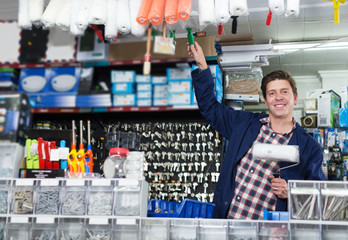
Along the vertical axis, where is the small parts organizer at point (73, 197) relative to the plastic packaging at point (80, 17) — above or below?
below

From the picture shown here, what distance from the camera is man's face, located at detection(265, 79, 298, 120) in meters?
2.60

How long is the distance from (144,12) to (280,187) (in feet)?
4.69

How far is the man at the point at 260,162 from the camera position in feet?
Result: 8.00

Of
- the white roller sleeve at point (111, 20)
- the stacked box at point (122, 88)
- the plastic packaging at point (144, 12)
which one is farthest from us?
the stacked box at point (122, 88)

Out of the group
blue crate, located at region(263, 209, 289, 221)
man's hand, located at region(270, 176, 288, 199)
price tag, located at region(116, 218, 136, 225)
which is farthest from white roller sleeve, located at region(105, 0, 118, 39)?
blue crate, located at region(263, 209, 289, 221)

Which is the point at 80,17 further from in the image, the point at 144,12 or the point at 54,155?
the point at 54,155

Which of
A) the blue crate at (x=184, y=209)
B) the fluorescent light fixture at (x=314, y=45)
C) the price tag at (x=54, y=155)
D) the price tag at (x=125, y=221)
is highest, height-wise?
the fluorescent light fixture at (x=314, y=45)

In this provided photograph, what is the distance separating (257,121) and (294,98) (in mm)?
283

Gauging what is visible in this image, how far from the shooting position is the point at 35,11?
9.90ft

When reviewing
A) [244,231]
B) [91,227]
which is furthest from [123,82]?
[244,231]

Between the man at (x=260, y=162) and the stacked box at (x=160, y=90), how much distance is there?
48.8 inches

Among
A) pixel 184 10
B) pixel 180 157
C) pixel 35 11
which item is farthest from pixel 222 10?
pixel 180 157

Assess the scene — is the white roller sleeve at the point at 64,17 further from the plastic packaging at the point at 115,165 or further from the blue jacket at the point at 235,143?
the plastic packaging at the point at 115,165

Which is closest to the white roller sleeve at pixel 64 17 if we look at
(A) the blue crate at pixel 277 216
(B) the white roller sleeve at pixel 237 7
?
(B) the white roller sleeve at pixel 237 7
